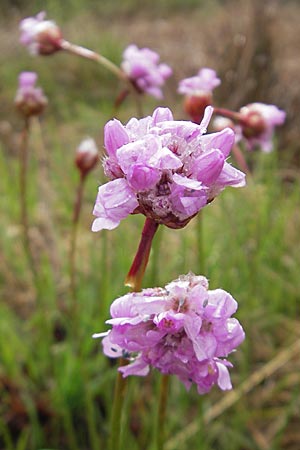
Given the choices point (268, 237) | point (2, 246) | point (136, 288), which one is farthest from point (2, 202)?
point (136, 288)

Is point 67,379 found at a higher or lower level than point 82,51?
lower

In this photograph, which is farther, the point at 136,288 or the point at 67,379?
the point at 67,379

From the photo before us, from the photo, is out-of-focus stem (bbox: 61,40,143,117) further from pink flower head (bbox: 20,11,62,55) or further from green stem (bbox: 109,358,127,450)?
green stem (bbox: 109,358,127,450)

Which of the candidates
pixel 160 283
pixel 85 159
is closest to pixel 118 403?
pixel 85 159

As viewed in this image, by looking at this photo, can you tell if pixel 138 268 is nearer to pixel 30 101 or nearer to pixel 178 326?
pixel 178 326

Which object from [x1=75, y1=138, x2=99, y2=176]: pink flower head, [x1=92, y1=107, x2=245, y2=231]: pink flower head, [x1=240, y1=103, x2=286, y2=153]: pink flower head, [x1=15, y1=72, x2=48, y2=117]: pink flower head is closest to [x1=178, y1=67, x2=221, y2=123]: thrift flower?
[x1=240, y1=103, x2=286, y2=153]: pink flower head

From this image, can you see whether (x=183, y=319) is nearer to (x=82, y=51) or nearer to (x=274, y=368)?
(x=82, y=51)

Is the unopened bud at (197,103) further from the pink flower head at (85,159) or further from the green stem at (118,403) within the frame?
the green stem at (118,403)
